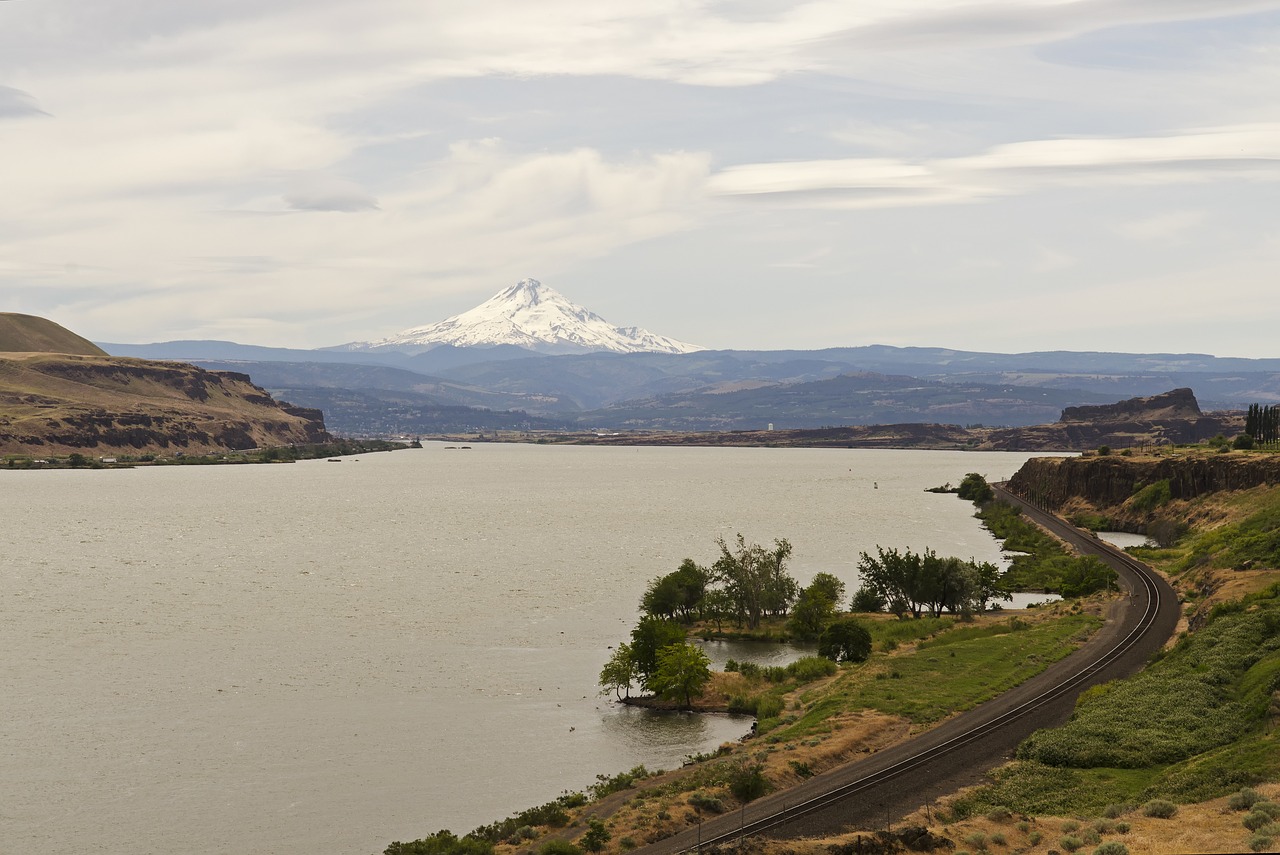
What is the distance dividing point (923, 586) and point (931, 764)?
4810 cm

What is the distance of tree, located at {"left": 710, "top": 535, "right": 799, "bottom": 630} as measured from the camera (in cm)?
9588

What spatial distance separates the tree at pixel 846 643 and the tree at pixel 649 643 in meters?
12.9

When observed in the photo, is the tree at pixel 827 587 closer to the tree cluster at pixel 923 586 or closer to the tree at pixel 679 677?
the tree cluster at pixel 923 586

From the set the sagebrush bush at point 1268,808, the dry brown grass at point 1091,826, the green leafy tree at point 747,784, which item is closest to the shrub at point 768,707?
the green leafy tree at point 747,784

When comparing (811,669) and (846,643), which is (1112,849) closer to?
(811,669)

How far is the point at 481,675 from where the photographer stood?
7631 centimetres

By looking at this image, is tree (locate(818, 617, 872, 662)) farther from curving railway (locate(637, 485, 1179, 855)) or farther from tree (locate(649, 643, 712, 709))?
curving railway (locate(637, 485, 1179, 855))

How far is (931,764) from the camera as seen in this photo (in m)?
50.7

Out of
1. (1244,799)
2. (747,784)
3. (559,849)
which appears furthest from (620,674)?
(1244,799)

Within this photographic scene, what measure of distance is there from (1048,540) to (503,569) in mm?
67927

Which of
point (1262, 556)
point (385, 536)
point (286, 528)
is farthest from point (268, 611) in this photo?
point (1262, 556)

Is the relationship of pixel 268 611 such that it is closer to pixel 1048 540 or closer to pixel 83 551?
pixel 83 551

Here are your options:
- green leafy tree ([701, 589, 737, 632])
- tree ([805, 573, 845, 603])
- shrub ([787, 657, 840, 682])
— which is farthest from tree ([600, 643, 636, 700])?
tree ([805, 573, 845, 603])

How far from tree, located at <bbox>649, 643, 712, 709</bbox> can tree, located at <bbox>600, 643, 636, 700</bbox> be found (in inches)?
86.0
